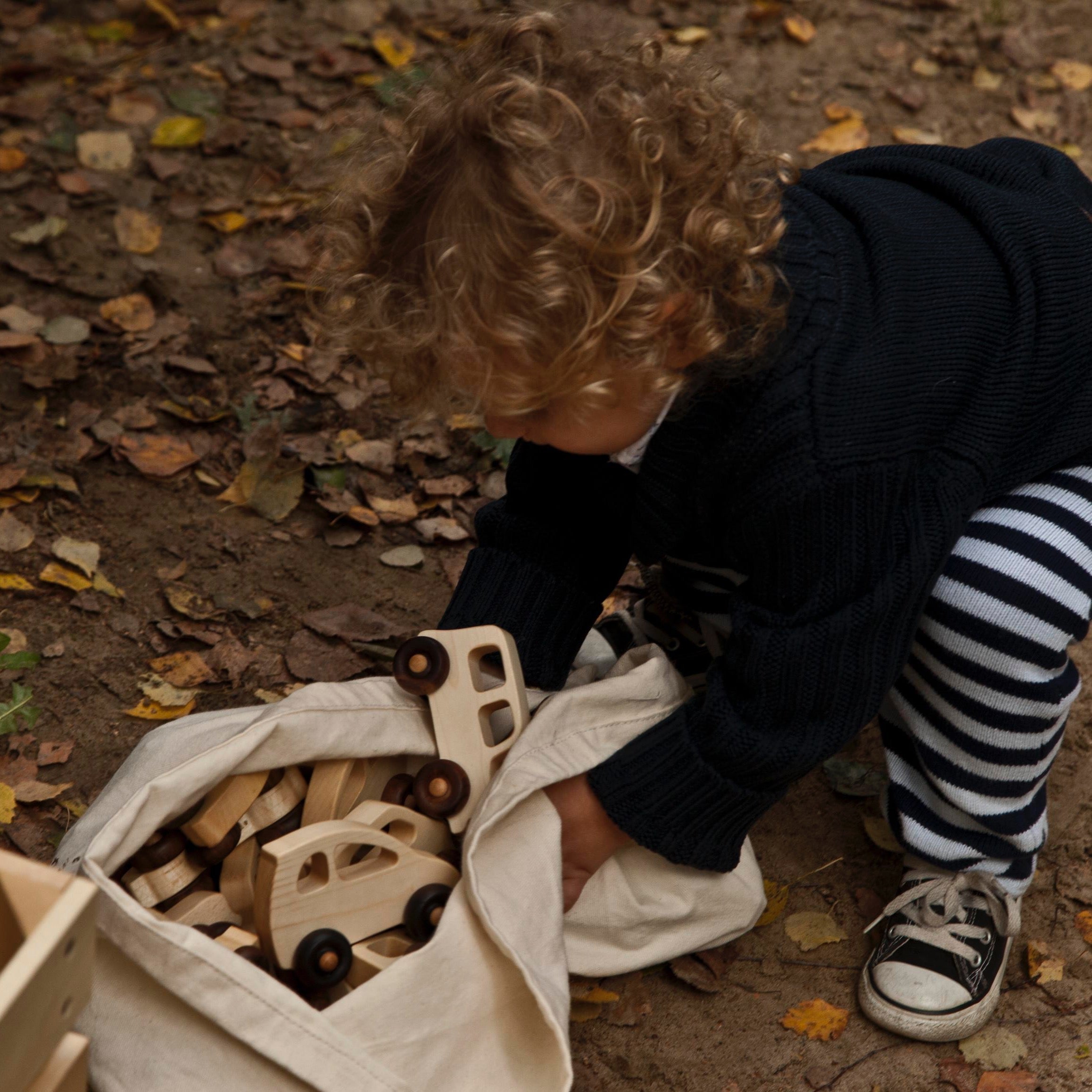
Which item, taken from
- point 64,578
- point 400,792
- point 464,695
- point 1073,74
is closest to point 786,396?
point 464,695

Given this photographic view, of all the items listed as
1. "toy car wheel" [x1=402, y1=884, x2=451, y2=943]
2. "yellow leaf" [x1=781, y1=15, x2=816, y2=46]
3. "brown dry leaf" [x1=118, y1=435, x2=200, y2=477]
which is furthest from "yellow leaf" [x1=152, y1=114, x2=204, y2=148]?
"toy car wheel" [x1=402, y1=884, x2=451, y2=943]

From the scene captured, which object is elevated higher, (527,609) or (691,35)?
(691,35)

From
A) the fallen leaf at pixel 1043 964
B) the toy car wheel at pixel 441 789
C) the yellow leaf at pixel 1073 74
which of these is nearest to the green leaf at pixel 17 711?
the toy car wheel at pixel 441 789

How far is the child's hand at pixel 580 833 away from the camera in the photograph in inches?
56.1

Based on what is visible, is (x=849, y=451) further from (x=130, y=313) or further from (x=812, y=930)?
(x=130, y=313)

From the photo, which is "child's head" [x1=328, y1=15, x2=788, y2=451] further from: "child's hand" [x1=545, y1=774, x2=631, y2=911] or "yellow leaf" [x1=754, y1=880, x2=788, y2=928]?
"yellow leaf" [x1=754, y1=880, x2=788, y2=928]

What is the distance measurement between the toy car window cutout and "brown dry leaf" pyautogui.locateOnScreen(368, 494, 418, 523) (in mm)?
833

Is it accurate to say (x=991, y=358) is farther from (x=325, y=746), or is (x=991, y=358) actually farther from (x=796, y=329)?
(x=325, y=746)

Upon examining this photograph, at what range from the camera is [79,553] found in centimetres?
198

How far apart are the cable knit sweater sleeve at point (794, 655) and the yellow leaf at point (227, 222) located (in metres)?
1.69

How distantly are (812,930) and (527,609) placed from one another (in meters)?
0.57

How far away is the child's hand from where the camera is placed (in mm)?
1426

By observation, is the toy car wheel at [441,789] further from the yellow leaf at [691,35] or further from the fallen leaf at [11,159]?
the yellow leaf at [691,35]

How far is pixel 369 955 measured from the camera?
129cm
